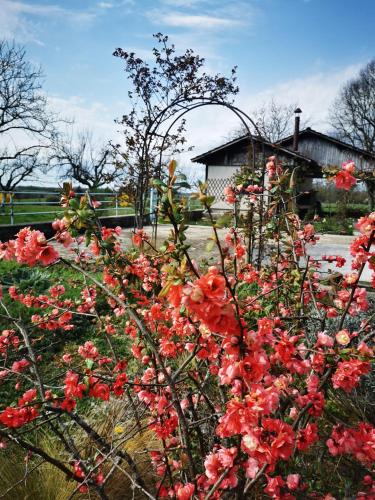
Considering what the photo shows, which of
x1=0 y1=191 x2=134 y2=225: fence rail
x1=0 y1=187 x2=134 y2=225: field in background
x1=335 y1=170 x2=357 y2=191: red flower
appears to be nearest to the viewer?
x1=335 y1=170 x2=357 y2=191: red flower

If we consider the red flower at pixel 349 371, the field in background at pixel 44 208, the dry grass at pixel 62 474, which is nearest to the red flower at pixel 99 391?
the dry grass at pixel 62 474

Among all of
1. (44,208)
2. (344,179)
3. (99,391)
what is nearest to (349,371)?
(344,179)

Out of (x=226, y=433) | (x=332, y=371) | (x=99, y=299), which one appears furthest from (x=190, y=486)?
(x=99, y=299)

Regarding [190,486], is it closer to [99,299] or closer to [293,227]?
[293,227]

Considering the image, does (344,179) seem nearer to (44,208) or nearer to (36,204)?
(36,204)

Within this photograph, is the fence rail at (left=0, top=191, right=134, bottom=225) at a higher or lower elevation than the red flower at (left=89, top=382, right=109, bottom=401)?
higher

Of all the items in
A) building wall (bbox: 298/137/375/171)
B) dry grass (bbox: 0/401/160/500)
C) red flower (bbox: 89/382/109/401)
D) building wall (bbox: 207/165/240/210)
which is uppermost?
building wall (bbox: 298/137/375/171)

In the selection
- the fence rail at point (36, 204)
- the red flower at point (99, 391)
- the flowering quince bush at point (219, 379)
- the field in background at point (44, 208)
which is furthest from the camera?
the field in background at point (44, 208)

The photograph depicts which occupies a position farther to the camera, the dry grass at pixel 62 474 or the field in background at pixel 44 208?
the field in background at pixel 44 208

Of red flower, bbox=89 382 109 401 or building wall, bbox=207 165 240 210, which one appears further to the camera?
building wall, bbox=207 165 240 210

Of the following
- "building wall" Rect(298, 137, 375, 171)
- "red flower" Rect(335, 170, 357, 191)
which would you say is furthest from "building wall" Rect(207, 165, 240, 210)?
"red flower" Rect(335, 170, 357, 191)

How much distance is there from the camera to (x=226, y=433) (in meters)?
1.03

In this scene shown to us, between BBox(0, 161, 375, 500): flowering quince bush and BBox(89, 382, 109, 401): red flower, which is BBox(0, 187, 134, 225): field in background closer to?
BBox(0, 161, 375, 500): flowering quince bush

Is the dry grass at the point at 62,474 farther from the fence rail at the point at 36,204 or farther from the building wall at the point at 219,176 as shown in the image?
the building wall at the point at 219,176
